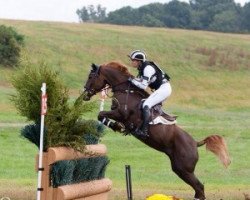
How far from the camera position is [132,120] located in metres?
15.0

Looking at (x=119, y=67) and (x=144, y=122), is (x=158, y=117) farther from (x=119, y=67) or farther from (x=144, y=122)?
(x=119, y=67)

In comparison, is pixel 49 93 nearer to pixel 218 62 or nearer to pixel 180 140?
pixel 180 140

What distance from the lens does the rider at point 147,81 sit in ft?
48.9

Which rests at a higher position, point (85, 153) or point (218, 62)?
point (85, 153)

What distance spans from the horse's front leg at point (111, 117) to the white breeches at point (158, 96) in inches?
21.1

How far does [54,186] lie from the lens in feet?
43.6

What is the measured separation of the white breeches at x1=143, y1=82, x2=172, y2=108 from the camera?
1503 centimetres

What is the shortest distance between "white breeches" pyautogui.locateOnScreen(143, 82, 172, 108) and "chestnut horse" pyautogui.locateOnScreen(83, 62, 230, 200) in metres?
0.21

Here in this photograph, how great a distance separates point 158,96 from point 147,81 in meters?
0.38

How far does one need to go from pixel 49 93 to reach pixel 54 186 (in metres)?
1.46

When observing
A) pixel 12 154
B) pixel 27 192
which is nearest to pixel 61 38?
pixel 12 154

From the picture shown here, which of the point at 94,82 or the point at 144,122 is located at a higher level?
the point at 94,82

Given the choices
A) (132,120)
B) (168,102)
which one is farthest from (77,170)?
(168,102)

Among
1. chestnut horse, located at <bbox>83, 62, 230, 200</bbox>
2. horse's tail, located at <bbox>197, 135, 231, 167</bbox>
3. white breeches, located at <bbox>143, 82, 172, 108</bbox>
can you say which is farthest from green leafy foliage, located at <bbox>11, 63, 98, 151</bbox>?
horse's tail, located at <bbox>197, 135, 231, 167</bbox>
